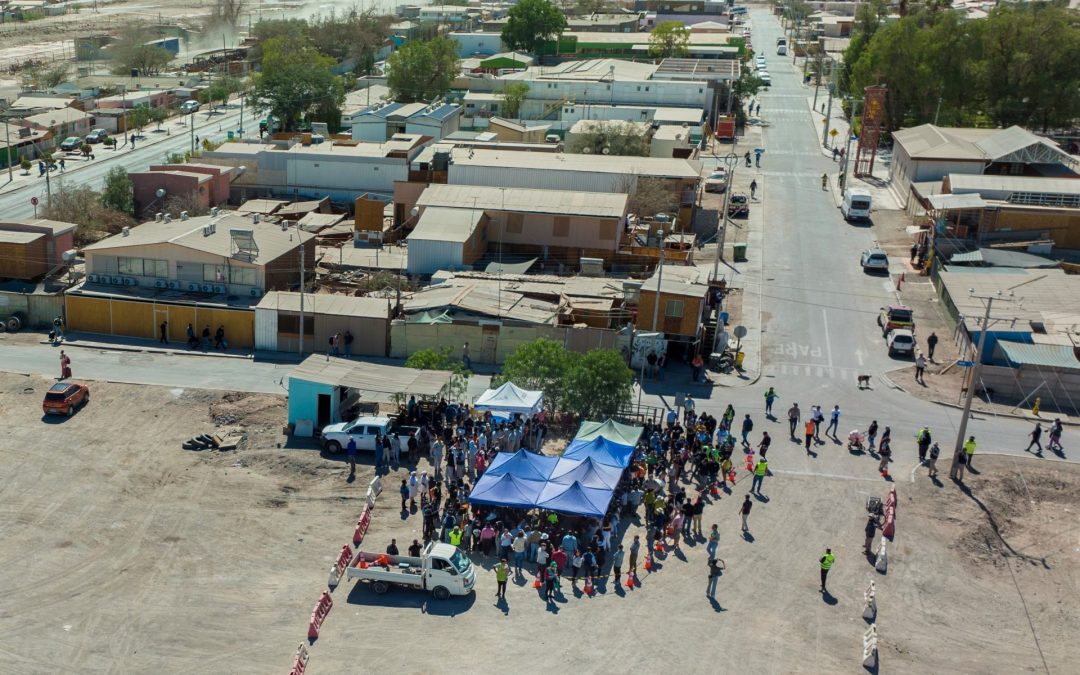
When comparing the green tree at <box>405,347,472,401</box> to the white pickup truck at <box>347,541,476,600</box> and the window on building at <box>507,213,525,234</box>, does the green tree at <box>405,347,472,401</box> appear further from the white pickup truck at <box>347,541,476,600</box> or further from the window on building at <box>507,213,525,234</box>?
the window on building at <box>507,213,525,234</box>

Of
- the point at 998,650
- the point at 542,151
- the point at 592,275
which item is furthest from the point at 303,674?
the point at 542,151

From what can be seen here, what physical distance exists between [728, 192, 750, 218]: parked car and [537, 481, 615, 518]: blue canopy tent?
34589 millimetres

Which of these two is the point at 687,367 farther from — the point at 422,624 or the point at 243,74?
the point at 243,74

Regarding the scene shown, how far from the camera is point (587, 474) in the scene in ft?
91.4

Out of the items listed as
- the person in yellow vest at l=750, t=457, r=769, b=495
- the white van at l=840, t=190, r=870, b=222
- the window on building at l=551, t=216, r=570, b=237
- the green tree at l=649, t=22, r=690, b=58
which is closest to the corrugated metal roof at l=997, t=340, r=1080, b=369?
the person in yellow vest at l=750, t=457, r=769, b=495

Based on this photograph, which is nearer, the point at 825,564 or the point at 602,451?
the point at 825,564

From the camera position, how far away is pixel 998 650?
77.2 ft

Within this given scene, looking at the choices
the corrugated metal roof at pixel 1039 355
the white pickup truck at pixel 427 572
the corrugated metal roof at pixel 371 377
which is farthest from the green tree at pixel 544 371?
the corrugated metal roof at pixel 1039 355

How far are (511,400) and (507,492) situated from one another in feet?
18.8

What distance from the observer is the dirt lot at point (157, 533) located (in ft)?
73.4

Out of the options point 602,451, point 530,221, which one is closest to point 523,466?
point 602,451

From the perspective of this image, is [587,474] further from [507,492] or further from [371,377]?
[371,377]

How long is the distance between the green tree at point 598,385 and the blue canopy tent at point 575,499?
18.7 ft

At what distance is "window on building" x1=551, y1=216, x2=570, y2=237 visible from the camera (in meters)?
49.0
